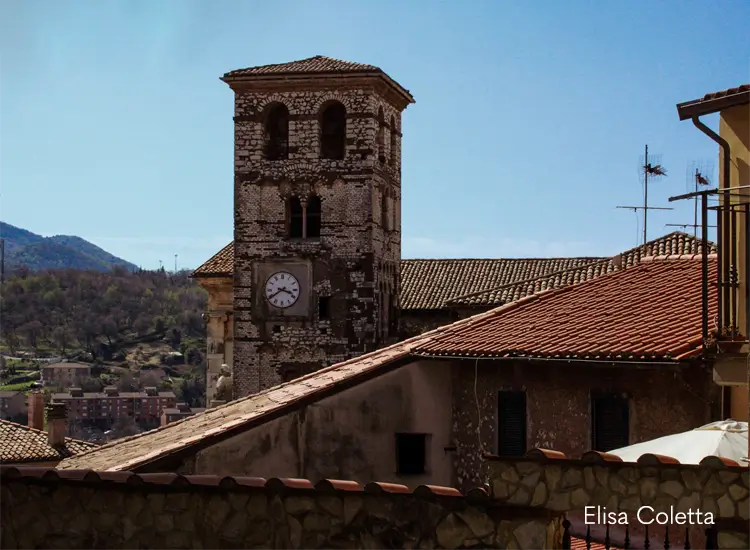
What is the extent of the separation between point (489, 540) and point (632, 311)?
8.90 meters

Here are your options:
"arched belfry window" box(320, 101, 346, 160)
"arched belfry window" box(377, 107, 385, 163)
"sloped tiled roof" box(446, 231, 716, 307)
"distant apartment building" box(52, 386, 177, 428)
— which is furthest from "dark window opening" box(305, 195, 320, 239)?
"distant apartment building" box(52, 386, 177, 428)

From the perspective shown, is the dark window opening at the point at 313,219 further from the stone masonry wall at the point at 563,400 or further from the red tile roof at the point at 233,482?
the red tile roof at the point at 233,482

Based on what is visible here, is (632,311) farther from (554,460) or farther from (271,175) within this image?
(271,175)

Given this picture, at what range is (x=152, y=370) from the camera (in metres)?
123

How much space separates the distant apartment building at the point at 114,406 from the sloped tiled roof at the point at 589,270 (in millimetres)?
69168

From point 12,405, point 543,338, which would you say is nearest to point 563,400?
point 543,338

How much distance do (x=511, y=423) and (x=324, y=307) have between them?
2222 centimetres

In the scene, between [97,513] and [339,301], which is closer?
[97,513]

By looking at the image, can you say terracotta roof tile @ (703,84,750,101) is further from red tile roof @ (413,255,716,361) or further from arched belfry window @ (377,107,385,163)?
arched belfry window @ (377,107,385,163)

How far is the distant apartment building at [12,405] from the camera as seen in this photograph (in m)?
92.8

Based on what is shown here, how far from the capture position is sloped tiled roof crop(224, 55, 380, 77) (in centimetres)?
3941

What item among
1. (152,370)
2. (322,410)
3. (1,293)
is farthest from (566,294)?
(1,293)

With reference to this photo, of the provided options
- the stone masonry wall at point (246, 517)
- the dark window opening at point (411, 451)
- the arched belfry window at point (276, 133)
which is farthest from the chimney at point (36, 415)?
the stone masonry wall at point (246, 517)

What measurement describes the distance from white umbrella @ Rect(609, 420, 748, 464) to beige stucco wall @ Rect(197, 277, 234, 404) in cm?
3099
